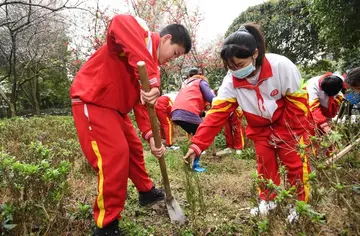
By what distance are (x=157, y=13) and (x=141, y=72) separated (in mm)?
10312

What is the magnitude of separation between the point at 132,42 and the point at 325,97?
11.0ft

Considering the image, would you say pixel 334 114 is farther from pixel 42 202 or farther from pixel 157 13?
pixel 157 13

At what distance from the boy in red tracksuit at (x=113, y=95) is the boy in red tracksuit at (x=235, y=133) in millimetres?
3571

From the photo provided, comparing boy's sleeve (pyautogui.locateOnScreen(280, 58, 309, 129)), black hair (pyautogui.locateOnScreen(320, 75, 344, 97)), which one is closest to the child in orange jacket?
black hair (pyautogui.locateOnScreen(320, 75, 344, 97))

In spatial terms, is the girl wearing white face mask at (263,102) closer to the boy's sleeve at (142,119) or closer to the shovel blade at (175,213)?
the shovel blade at (175,213)

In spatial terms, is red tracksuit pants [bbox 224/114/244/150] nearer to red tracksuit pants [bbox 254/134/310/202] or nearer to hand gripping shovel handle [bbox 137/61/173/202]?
red tracksuit pants [bbox 254/134/310/202]

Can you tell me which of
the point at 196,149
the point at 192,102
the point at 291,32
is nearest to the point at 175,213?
the point at 196,149

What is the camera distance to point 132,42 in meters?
2.03

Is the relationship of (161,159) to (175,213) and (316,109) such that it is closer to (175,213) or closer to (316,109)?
(175,213)

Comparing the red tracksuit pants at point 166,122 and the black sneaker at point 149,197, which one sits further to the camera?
the red tracksuit pants at point 166,122

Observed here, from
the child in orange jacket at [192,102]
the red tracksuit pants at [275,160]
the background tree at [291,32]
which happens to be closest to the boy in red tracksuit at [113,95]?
the red tracksuit pants at [275,160]

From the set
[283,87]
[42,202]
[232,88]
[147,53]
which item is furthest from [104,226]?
[283,87]

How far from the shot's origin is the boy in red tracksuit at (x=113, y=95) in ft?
6.82

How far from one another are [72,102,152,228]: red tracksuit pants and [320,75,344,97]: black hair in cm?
315
